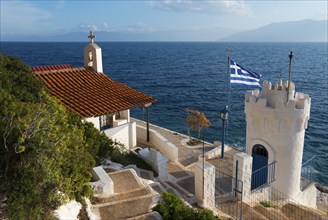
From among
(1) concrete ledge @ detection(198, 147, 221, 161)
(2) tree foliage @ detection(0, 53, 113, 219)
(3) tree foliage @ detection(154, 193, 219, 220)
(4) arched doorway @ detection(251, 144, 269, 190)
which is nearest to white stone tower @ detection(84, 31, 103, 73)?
(1) concrete ledge @ detection(198, 147, 221, 161)

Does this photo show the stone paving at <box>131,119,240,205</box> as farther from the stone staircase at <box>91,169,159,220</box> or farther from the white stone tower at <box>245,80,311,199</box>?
the white stone tower at <box>245,80,311,199</box>

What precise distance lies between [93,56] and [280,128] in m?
13.1

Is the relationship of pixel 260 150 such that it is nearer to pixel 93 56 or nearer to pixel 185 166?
pixel 185 166

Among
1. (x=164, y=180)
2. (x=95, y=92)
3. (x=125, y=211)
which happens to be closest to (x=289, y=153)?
(x=164, y=180)

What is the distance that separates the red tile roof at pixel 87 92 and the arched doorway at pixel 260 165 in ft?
22.2

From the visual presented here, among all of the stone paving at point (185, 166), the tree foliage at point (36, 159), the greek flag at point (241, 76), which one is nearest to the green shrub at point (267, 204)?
the stone paving at point (185, 166)

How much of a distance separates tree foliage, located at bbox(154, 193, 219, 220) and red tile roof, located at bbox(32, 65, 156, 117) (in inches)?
287

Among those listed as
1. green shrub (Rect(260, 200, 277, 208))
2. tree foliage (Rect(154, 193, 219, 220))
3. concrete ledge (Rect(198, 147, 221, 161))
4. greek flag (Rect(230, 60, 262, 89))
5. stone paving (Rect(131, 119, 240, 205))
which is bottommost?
green shrub (Rect(260, 200, 277, 208))

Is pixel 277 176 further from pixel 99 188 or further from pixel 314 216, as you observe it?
pixel 99 188

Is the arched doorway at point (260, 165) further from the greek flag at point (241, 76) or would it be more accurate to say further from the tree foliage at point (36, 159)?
the tree foliage at point (36, 159)

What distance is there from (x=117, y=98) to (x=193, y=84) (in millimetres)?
47721

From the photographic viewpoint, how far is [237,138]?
32.5 metres

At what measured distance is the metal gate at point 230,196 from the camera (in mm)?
13086

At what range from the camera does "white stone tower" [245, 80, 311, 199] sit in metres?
14.0
